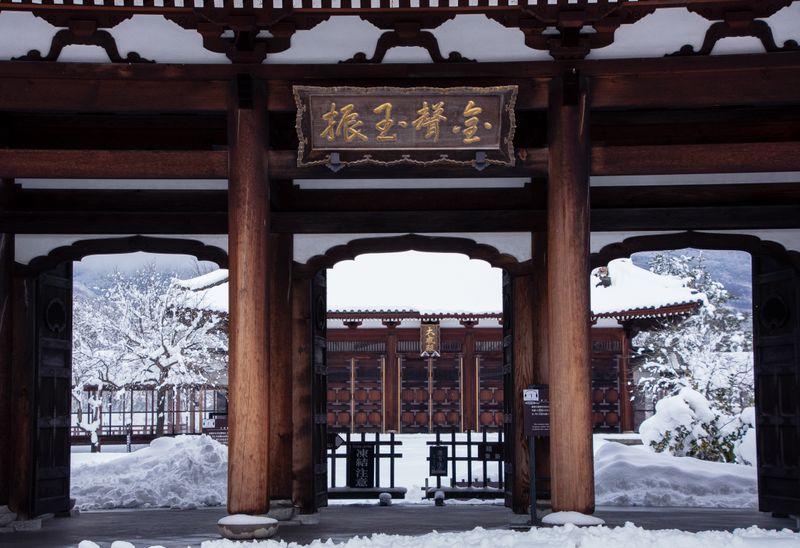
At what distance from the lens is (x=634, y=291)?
115 feet

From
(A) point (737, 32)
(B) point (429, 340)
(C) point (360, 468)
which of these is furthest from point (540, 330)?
(B) point (429, 340)

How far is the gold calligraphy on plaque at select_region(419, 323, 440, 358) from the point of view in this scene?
3441 centimetres

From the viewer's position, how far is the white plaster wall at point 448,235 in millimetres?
13672

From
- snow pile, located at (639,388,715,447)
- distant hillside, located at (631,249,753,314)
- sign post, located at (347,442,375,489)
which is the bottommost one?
sign post, located at (347,442,375,489)

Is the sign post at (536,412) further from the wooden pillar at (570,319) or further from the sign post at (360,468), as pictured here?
the sign post at (360,468)

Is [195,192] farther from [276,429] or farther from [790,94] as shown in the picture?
[790,94]

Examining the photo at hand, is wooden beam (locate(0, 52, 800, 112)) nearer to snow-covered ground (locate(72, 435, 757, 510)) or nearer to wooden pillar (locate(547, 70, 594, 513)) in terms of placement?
wooden pillar (locate(547, 70, 594, 513))

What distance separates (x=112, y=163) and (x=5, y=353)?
3.82 m

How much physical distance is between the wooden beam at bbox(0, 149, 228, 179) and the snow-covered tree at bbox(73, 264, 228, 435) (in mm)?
24832

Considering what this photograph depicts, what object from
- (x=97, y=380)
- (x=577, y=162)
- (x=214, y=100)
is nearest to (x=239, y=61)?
(x=214, y=100)

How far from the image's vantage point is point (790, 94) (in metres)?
10.1

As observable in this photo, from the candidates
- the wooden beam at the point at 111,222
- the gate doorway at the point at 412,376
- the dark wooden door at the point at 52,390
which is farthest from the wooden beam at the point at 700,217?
the gate doorway at the point at 412,376

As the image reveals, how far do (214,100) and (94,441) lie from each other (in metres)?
24.2

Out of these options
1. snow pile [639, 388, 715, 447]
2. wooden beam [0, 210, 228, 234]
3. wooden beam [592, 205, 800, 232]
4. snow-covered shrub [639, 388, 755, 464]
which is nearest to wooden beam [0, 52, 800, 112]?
wooden beam [592, 205, 800, 232]
